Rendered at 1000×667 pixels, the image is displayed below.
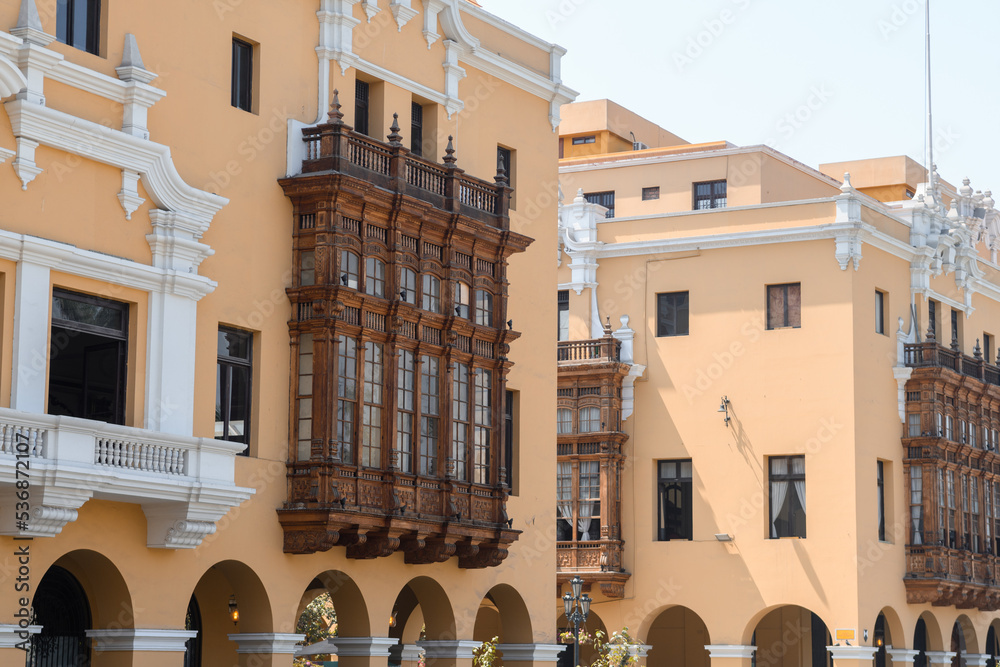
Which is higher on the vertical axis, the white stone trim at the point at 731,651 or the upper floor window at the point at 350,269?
the upper floor window at the point at 350,269

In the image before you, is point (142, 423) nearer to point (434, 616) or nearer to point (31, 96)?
point (31, 96)

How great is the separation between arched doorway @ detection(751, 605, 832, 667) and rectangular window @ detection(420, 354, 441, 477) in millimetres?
18591

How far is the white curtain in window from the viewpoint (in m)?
37.7

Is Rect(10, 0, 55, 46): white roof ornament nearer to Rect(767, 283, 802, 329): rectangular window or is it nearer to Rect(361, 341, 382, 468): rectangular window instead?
Rect(361, 341, 382, 468): rectangular window

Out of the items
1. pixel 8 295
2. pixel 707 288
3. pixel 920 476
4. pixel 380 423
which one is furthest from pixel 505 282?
pixel 920 476

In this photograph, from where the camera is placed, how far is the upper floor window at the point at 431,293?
83.8ft

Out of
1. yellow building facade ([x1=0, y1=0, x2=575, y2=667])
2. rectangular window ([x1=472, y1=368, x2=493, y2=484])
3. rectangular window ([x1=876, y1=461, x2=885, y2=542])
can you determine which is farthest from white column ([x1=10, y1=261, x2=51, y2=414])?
rectangular window ([x1=876, y1=461, x2=885, y2=542])

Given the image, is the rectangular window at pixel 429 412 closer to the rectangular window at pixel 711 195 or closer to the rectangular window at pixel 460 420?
the rectangular window at pixel 460 420

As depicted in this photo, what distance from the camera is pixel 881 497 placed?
3872 cm

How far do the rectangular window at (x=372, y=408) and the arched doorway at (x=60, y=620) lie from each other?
4660 mm

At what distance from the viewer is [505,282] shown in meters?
27.3

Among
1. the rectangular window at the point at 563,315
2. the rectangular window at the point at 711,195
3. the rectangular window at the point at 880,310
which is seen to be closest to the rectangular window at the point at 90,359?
the rectangular window at the point at 563,315

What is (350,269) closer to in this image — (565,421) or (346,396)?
(346,396)

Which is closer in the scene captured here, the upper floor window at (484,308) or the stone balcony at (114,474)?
the stone balcony at (114,474)
